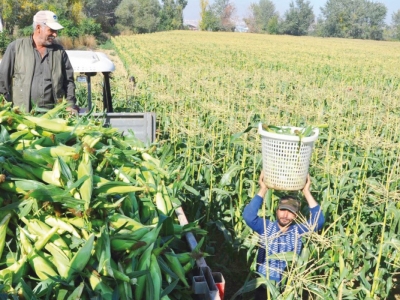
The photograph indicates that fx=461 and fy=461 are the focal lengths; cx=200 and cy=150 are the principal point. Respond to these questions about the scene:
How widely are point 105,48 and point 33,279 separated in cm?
4503

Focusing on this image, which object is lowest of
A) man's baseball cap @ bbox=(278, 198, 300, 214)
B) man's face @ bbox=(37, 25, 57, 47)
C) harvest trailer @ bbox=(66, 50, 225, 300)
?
man's baseball cap @ bbox=(278, 198, 300, 214)

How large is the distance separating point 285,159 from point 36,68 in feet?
10.5

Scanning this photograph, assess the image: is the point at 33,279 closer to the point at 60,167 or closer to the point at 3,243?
the point at 3,243

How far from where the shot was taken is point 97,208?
2.36 metres

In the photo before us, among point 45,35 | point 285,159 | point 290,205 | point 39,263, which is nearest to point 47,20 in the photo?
point 45,35

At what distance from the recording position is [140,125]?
17.3 feet

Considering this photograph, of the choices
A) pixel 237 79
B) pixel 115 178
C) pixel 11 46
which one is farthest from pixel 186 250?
pixel 237 79

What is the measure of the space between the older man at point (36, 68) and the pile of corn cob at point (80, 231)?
8.14ft

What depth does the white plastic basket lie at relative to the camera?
3.34 m

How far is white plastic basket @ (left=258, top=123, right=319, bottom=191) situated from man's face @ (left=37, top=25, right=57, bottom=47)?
9.18ft

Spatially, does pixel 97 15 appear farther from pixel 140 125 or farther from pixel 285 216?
pixel 285 216

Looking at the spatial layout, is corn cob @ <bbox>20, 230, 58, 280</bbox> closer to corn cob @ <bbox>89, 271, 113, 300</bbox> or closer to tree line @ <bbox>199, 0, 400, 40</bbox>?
corn cob @ <bbox>89, 271, 113, 300</bbox>

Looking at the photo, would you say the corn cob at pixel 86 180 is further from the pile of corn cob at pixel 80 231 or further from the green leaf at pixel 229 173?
the green leaf at pixel 229 173

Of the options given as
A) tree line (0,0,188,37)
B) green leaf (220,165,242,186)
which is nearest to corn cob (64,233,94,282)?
green leaf (220,165,242,186)
